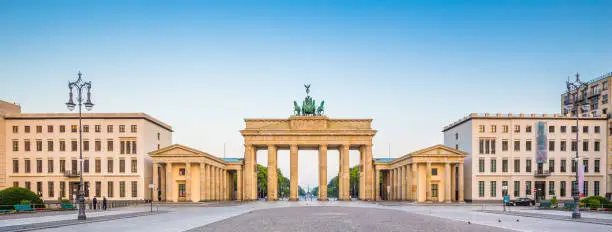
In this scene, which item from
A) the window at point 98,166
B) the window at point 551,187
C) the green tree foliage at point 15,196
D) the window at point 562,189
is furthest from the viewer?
the window at point 562,189

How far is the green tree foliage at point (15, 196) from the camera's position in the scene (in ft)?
160

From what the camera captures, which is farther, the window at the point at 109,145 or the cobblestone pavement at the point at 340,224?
the window at the point at 109,145

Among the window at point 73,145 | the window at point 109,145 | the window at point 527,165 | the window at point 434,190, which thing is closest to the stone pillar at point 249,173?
the window at point 109,145

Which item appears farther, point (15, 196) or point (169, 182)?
point (169, 182)

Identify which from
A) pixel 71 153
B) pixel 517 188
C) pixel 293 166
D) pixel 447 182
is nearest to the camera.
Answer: pixel 447 182

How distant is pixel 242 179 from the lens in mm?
103938

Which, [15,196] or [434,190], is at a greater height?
[15,196]

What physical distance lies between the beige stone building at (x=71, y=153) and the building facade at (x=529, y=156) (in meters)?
55.9

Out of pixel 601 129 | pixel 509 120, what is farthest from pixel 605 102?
pixel 509 120

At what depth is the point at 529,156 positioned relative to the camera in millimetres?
86250

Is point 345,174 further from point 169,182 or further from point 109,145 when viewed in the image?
point 109,145

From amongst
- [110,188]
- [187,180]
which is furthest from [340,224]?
[110,188]

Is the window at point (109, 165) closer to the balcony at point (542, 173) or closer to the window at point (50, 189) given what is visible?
the window at point (50, 189)

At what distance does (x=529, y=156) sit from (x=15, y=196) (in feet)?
248
